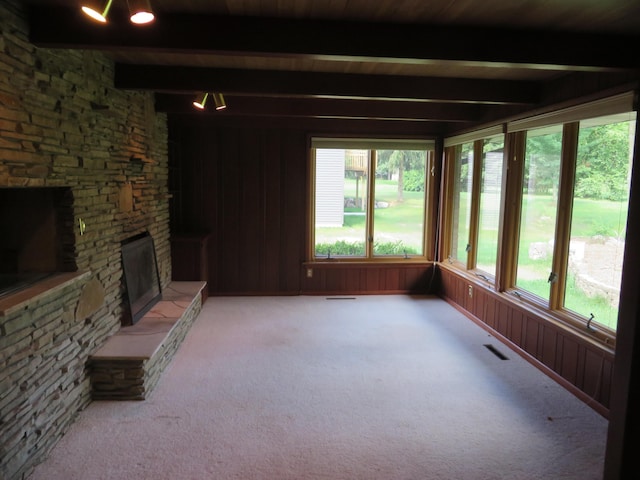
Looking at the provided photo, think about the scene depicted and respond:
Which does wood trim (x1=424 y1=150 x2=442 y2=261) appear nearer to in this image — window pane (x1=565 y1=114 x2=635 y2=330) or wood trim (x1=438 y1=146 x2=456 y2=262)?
wood trim (x1=438 y1=146 x2=456 y2=262)

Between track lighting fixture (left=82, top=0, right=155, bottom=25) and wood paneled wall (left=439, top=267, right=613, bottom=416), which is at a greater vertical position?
track lighting fixture (left=82, top=0, right=155, bottom=25)

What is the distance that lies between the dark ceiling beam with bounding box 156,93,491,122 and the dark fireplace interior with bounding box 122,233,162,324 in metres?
1.51

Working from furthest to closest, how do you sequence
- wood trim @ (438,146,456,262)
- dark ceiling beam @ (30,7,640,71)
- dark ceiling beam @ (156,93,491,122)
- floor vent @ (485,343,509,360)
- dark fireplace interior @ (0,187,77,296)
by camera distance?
wood trim @ (438,146,456,262) < dark ceiling beam @ (156,93,491,122) < floor vent @ (485,343,509,360) < dark fireplace interior @ (0,187,77,296) < dark ceiling beam @ (30,7,640,71)

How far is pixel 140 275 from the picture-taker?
13.3 feet

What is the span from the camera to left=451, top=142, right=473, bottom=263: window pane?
5.24 m

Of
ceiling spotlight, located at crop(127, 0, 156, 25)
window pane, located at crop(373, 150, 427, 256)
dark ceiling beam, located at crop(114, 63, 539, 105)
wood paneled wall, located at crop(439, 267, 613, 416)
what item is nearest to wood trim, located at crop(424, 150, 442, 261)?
window pane, located at crop(373, 150, 427, 256)

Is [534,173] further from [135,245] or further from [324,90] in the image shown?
[135,245]

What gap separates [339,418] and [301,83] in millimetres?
2613

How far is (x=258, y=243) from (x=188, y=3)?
3870mm

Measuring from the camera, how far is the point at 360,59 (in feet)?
8.06

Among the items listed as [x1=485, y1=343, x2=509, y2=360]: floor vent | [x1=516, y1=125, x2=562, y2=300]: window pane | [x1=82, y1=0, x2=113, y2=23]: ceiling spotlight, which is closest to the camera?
[x1=82, y1=0, x2=113, y2=23]: ceiling spotlight

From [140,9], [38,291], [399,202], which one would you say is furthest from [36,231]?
[399,202]

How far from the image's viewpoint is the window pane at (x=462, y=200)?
524 centimetres

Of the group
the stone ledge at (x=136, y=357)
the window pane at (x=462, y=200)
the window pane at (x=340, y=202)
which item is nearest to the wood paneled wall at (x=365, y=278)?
the window pane at (x=340, y=202)
